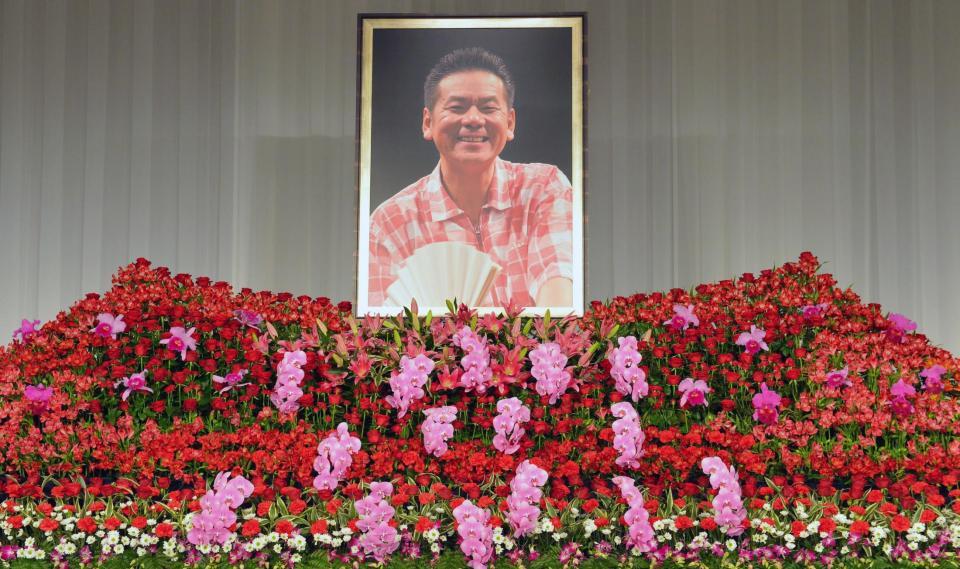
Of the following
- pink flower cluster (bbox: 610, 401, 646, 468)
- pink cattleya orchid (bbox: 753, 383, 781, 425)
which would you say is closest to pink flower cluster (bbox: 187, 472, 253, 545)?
pink flower cluster (bbox: 610, 401, 646, 468)

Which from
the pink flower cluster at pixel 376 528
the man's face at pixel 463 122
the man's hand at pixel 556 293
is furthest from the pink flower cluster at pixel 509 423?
the man's face at pixel 463 122

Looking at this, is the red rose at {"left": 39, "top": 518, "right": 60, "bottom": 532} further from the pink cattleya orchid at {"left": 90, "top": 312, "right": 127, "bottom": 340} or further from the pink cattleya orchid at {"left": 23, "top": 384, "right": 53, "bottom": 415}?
the pink cattleya orchid at {"left": 90, "top": 312, "right": 127, "bottom": 340}

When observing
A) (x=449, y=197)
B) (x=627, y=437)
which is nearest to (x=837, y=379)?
(x=627, y=437)

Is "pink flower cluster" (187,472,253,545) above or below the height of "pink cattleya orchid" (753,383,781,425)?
below

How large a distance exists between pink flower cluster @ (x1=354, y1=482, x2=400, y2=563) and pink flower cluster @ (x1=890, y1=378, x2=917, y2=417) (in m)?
1.12

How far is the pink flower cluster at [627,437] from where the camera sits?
1839 mm

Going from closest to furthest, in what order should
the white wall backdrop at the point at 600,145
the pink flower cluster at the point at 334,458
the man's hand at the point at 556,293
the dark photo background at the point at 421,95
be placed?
the pink flower cluster at the point at 334,458 → the man's hand at the point at 556,293 → the dark photo background at the point at 421,95 → the white wall backdrop at the point at 600,145

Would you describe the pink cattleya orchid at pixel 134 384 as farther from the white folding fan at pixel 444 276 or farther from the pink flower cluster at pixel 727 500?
the white folding fan at pixel 444 276

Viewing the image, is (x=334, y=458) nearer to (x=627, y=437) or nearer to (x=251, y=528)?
(x=251, y=528)

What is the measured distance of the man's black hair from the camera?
4.45 metres

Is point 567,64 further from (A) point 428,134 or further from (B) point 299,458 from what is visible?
(B) point 299,458

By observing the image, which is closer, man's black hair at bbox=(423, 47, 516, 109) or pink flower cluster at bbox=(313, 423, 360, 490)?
pink flower cluster at bbox=(313, 423, 360, 490)

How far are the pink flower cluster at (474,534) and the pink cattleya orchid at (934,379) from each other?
3.49 ft

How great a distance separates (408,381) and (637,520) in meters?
0.57
